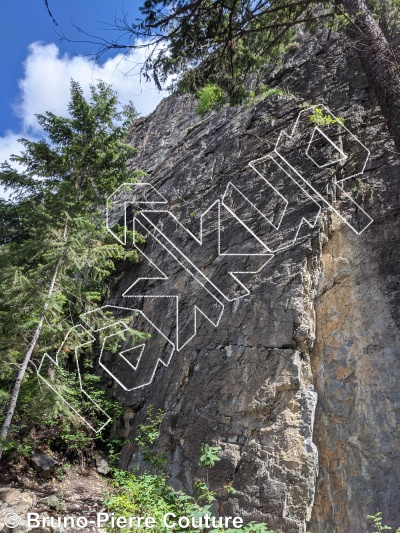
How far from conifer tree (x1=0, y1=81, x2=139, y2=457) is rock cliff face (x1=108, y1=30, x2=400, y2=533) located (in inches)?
70.4

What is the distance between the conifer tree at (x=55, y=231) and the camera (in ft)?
21.1

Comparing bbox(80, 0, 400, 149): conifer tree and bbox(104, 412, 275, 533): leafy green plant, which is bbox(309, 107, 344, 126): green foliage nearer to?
bbox(80, 0, 400, 149): conifer tree

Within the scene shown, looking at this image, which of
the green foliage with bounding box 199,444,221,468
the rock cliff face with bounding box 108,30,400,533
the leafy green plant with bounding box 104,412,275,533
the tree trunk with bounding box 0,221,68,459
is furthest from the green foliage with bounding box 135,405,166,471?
the tree trunk with bounding box 0,221,68,459

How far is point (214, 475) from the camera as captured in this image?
541 centimetres

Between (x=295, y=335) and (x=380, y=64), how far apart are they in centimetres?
411

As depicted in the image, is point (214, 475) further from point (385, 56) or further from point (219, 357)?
point (385, 56)

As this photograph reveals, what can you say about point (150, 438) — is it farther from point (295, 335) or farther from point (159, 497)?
point (295, 335)

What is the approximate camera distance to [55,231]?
710 cm

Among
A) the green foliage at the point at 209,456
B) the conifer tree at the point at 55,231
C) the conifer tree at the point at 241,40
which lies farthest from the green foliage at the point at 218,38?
the green foliage at the point at 209,456

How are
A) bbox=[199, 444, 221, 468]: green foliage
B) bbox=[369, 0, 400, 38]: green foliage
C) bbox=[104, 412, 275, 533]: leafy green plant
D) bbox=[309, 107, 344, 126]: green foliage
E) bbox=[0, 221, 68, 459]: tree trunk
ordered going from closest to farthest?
bbox=[104, 412, 275, 533]: leafy green plant
bbox=[199, 444, 221, 468]: green foliage
bbox=[0, 221, 68, 459]: tree trunk
bbox=[369, 0, 400, 38]: green foliage
bbox=[309, 107, 344, 126]: green foliage

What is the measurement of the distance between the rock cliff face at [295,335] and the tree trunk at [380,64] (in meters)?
0.93

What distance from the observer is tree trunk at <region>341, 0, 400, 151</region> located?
545 centimetres

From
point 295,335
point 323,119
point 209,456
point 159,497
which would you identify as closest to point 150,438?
point 159,497

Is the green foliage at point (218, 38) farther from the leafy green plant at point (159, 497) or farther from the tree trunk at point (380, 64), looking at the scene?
the leafy green plant at point (159, 497)
